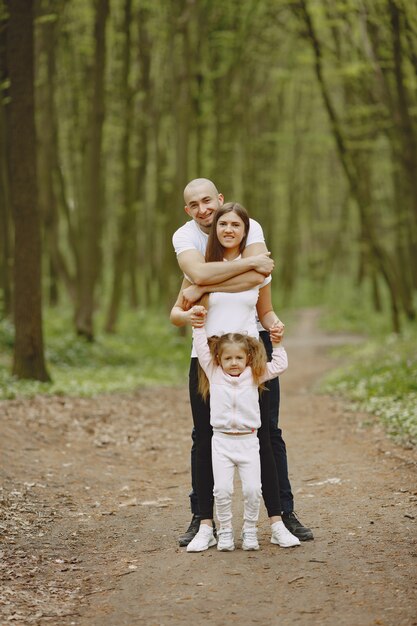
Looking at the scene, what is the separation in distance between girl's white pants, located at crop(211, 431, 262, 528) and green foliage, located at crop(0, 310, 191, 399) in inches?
264

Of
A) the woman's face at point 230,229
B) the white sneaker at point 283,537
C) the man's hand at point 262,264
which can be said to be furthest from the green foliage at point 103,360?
the man's hand at point 262,264

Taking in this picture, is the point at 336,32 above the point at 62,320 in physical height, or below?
above

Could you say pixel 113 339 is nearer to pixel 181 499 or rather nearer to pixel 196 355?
pixel 181 499

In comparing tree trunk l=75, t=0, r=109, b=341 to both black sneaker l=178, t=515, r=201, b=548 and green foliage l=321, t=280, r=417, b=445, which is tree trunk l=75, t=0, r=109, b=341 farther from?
black sneaker l=178, t=515, r=201, b=548

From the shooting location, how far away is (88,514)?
7129 mm

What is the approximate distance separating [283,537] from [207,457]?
0.74m

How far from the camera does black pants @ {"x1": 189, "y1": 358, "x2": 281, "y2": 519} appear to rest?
568 cm

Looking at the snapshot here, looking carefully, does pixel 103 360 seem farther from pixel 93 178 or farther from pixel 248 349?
pixel 248 349

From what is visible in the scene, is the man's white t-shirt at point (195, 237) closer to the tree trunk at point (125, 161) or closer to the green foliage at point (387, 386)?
the green foliage at point (387, 386)

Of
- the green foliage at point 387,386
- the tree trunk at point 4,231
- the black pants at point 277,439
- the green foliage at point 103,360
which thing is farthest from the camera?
the tree trunk at point 4,231

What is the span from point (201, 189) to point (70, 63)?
67.3 feet

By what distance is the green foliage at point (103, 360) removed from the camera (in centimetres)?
1345

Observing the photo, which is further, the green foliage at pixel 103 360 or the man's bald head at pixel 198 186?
the green foliage at pixel 103 360

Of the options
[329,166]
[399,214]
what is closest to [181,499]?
[399,214]
